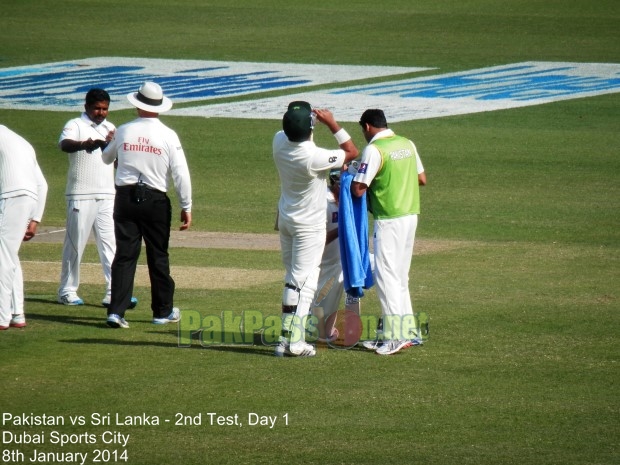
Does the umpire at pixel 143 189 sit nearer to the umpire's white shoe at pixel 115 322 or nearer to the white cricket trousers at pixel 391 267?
the umpire's white shoe at pixel 115 322

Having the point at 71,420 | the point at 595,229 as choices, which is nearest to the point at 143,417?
the point at 71,420

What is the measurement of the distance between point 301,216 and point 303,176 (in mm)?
331

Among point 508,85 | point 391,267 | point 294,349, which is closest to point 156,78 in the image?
point 508,85

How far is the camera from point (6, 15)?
3969 cm

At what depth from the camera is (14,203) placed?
11.1 meters

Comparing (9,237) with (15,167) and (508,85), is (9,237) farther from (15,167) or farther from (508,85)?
(508,85)

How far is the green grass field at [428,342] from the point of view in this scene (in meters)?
8.21

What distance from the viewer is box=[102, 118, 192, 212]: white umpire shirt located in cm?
1120

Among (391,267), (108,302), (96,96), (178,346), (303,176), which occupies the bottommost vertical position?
(178,346)

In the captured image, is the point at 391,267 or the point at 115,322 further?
the point at 115,322

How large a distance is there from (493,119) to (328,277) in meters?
15.9

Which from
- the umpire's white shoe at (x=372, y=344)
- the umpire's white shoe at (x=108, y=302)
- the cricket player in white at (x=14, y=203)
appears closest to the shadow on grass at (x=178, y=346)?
the cricket player in white at (x=14, y=203)

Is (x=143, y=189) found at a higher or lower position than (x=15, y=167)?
lower

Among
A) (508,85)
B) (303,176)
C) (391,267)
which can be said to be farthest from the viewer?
(508,85)
